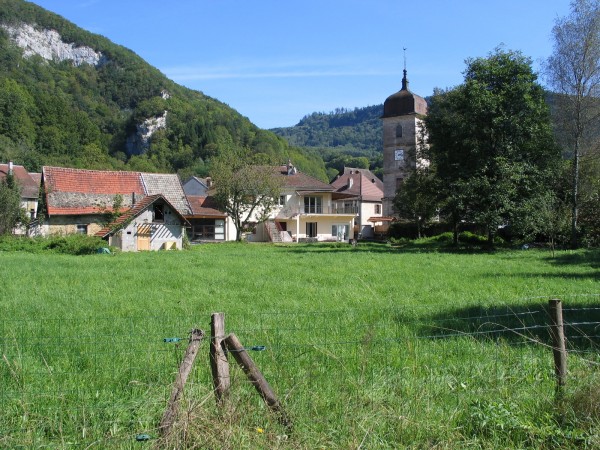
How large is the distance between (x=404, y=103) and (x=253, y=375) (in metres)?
64.4

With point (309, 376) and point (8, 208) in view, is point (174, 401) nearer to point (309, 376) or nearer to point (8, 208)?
point (309, 376)

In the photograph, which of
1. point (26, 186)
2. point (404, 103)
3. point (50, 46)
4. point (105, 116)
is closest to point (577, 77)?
point (404, 103)

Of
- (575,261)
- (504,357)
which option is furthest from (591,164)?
(504,357)

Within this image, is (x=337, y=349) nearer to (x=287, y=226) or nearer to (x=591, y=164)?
(x=591, y=164)

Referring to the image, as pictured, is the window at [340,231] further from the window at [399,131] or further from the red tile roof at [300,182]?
the window at [399,131]

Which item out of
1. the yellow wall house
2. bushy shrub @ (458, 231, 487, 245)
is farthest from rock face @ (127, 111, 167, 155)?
bushy shrub @ (458, 231, 487, 245)

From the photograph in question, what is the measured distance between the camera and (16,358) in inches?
244

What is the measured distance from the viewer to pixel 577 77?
33.4m

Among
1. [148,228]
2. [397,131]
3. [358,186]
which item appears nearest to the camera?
[148,228]

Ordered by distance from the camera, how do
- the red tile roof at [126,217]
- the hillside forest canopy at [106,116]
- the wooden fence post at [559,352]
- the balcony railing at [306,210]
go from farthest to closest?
the hillside forest canopy at [106,116], the balcony railing at [306,210], the red tile roof at [126,217], the wooden fence post at [559,352]

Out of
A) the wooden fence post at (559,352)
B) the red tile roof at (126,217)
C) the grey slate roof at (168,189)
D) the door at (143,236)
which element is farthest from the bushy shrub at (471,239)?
the wooden fence post at (559,352)

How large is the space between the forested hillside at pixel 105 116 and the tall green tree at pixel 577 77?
206ft

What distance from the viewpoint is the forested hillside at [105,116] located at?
329ft

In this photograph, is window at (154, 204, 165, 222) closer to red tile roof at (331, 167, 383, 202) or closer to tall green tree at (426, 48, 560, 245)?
tall green tree at (426, 48, 560, 245)
